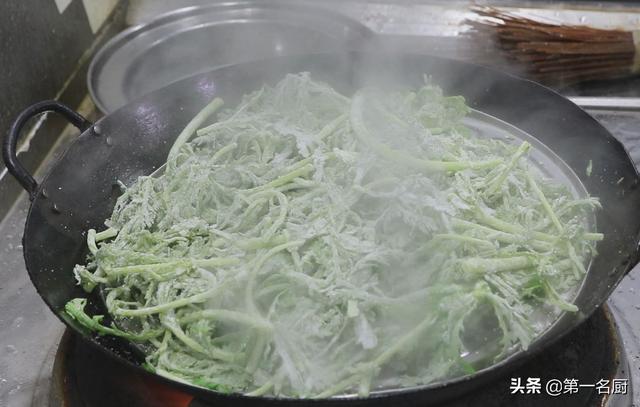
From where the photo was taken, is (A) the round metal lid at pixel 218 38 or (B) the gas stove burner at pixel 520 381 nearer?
(B) the gas stove burner at pixel 520 381

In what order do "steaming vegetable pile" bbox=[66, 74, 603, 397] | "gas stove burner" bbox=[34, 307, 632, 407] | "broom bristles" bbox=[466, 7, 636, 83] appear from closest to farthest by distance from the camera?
"steaming vegetable pile" bbox=[66, 74, 603, 397] → "gas stove burner" bbox=[34, 307, 632, 407] → "broom bristles" bbox=[466, 7, 636, 83]

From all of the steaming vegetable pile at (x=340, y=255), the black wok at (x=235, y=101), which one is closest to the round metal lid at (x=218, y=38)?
the black wok at (x=235, y=101)

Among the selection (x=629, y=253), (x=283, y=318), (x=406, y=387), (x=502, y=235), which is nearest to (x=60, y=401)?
(x=283, y=318)

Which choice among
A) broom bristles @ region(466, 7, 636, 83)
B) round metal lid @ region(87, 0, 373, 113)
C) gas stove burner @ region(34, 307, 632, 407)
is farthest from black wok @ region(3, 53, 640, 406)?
broom bristles @ region(466, 7, 636, 83)

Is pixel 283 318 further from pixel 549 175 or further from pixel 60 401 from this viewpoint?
pixel 549 175

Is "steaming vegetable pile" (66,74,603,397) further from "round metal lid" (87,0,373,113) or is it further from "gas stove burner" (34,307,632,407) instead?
"round metal lid" (87,0,373,113)

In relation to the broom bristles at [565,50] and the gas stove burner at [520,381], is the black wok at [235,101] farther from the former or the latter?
the broom bristles at [565,50]
